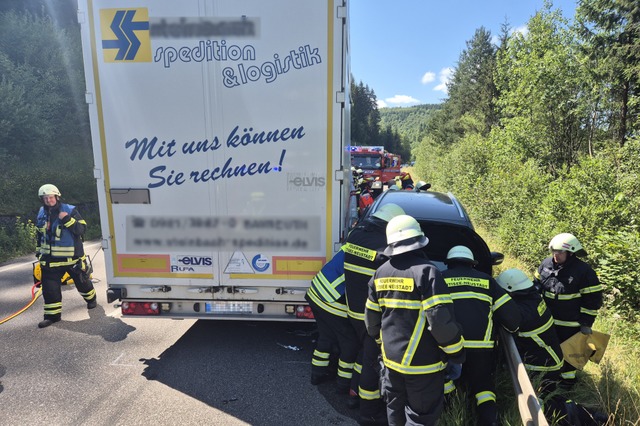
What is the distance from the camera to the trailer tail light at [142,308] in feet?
13.2

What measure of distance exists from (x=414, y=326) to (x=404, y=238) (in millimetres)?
587

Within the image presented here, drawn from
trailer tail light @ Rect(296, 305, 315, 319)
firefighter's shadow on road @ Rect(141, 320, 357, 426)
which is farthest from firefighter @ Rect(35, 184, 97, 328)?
trailer tail light @ Rect(296, 305, 315, 319)

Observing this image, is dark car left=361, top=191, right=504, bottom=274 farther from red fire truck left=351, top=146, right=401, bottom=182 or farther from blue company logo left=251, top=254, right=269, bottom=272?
red fire truck left=351, top=146, right=401, bottom=182

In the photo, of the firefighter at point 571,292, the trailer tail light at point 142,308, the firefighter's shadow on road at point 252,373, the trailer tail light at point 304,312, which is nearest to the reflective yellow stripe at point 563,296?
the firefighter at point 571,292

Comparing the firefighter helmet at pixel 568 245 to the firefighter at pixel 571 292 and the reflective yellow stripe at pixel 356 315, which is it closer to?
the firefighter at pixel 571 292

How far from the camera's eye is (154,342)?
178 inches

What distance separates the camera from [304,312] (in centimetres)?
394

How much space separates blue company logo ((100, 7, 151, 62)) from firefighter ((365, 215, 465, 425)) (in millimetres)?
2869

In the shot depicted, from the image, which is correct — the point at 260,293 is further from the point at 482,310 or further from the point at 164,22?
the point at 164,22

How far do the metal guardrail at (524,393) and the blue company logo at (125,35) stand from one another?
4010 mm

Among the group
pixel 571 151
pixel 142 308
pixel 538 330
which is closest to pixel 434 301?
pixel 538 330

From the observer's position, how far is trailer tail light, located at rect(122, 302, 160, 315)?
158 inches

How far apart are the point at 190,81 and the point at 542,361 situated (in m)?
3.99

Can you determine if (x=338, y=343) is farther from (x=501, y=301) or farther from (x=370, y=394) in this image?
(x=501, y=301)
